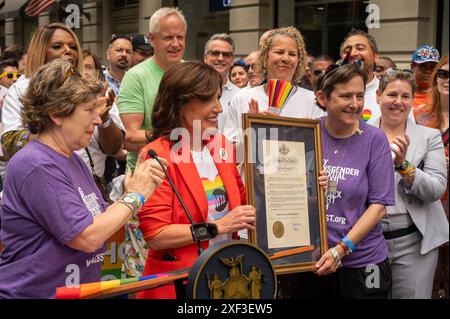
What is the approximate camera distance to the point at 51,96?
8.02 ft

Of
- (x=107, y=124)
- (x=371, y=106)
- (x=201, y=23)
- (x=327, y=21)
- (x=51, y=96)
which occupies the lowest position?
(x=107, y=124)

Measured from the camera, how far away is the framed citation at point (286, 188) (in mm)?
2781

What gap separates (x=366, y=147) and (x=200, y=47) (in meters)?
11.3

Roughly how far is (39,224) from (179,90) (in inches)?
35.9

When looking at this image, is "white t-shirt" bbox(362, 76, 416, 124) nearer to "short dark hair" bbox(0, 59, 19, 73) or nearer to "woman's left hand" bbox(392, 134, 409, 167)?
"woman's left hand" bbox(392, 134, 409, 167)

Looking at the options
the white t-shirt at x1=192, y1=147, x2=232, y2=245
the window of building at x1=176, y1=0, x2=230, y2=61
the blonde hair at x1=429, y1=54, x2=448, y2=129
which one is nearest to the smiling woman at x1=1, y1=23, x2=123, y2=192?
the white t-shirt at x1=192, y1=147, x2=232, y2=245

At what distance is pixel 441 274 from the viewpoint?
4.50 meters

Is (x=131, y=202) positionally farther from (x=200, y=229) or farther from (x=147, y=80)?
(x=147, y=80)

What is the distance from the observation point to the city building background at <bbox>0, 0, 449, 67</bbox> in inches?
353

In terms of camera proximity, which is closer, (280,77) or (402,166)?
(402,166)

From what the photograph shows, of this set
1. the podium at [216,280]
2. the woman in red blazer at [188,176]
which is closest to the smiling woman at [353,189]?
the woman in red blazer at [188,176]

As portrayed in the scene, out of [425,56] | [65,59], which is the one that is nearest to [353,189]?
[65,59]

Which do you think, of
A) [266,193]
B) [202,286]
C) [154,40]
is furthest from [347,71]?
[202,286]

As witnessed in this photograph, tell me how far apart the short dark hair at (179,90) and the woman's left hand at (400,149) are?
1199mm
